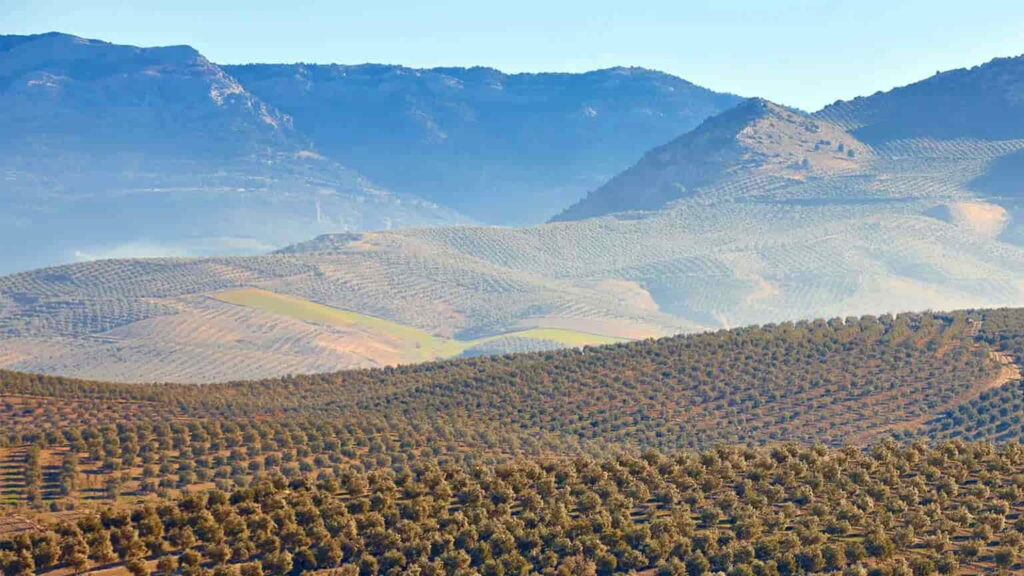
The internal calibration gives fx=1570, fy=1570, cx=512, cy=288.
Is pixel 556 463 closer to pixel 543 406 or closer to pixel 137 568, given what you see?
pixel 137 568

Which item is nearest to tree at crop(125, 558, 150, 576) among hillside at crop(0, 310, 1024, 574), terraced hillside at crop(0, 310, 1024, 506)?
hillside at crop(0, 310, 1024, 574)

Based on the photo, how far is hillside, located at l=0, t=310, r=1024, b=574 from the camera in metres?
63.8

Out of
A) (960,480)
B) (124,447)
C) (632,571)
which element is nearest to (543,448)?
(124,447)

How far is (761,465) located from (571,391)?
154 feet

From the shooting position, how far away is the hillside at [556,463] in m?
63.8

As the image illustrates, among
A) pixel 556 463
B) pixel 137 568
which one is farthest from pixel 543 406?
pixel 137 568

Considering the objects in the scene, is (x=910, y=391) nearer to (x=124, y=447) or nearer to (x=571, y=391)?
(x=571, y=391)

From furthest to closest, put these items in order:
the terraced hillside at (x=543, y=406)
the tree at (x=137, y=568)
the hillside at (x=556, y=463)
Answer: the terraced hillside at (x=543, y=406) < the hillside at (x=556, y=463) < the tree at (x=137, y=568)

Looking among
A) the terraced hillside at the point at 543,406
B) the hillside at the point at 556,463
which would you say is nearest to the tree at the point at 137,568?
the hillside at the point at 556,463

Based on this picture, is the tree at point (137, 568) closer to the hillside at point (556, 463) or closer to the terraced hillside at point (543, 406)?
the hillside at point (556, 463)

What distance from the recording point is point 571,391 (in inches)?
4894

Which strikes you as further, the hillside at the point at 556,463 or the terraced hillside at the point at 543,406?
the terraced hillside at the point at 543,406

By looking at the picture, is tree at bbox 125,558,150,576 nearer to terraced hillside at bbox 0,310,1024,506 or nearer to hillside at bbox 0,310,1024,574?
hillside at bbox 0,310,1024,574

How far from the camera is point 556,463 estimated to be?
80.1 meters
